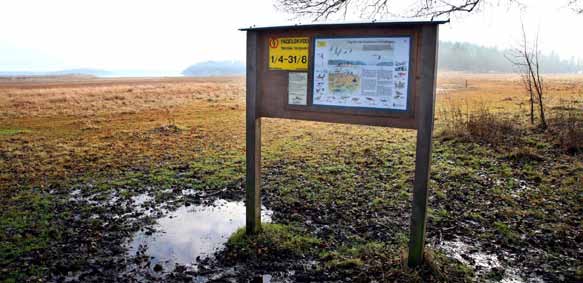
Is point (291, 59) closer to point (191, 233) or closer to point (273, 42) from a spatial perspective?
point (273, 42)

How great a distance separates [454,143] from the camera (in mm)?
11664

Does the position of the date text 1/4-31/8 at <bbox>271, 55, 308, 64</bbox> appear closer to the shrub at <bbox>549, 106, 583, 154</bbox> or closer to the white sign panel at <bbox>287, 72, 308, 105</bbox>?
the white sign panel at <bbox>287, 72, 308, 105</bbox>

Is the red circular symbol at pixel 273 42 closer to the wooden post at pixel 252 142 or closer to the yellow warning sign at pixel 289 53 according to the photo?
the yellow warning sign at pixel 289 53

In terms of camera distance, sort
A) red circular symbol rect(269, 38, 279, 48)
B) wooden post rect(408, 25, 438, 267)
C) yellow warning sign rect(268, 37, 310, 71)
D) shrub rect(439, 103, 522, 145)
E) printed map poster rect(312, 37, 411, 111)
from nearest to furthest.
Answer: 1. wooden post rect(408, 25, 438, 267)
2. printed map poster rect(312, 37, 411, 111)
3. yellow warning sign rect(268, 37, 310, 71)
4. red circular symbol rect(269, 38, 279, 48)
5. shrub rect(439, 103, 522, 145)

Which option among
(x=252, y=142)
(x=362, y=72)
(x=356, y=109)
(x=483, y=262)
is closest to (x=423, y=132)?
(x=356, y=109)

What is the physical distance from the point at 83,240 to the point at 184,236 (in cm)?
127

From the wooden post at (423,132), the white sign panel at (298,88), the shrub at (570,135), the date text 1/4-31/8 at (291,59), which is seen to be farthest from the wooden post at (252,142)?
the shrub at (570,135)

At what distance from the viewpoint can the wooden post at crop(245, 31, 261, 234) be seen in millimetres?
4988

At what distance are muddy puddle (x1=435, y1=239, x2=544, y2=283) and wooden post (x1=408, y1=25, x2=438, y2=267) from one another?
71 cm

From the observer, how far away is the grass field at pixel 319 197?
4.78 metres

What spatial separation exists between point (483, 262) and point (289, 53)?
330 centimetres

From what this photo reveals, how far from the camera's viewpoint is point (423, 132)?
4105 millimetres

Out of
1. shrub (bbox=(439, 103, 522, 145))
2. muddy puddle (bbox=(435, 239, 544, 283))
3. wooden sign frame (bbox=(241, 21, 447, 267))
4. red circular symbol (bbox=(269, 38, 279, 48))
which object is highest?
red circular symbol (bbox=(269, 38, 279, 48))

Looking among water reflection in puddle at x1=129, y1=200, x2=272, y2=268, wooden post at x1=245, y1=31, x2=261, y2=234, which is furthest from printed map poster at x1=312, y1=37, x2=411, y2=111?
water reflection in puddle at x1=129, y1=200, x2=272, y2=268
